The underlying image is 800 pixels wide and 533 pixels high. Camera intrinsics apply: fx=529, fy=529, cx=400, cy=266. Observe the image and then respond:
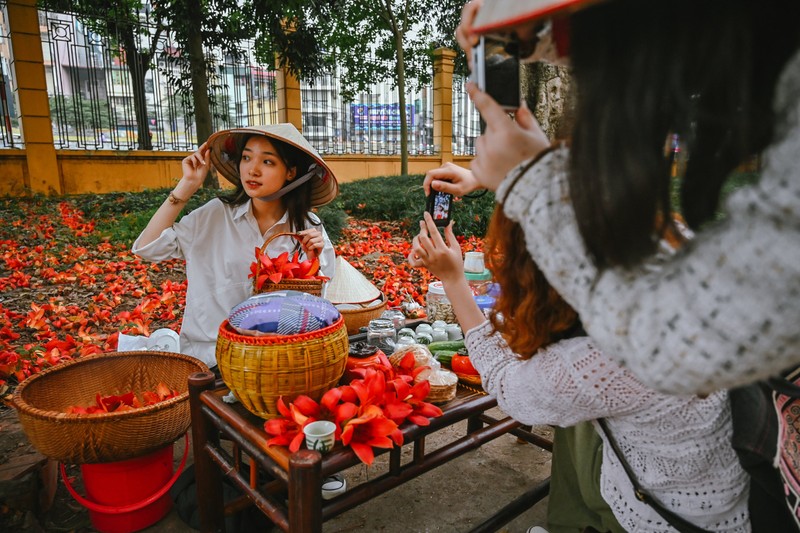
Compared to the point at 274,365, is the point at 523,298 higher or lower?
higher

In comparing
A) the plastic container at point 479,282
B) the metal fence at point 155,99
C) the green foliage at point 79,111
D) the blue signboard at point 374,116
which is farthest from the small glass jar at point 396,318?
the blue signboard at point 374,116

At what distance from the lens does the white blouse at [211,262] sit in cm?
273

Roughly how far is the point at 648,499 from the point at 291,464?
89 cm

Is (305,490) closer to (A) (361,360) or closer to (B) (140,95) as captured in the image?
(A) (361,360)

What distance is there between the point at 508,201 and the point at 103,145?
10.9 metres

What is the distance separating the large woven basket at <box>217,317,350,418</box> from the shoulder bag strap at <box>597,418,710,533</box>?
831 millimetres

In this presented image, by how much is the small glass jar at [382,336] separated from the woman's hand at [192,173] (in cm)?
108

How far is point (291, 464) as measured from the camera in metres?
1.35

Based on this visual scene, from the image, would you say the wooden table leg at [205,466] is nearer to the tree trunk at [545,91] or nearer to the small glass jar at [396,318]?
the small glass jar at [396,318]

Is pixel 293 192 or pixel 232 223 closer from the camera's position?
pixel 232 223

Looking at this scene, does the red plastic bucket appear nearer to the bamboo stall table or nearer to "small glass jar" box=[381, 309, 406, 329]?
the bamboo stall table

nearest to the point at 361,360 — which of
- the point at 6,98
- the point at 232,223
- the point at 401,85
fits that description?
the point at 232,223

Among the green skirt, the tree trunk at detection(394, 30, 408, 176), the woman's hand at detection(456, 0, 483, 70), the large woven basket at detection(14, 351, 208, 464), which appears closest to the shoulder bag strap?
the green skirt

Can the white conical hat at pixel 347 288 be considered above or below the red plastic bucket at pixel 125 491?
above
